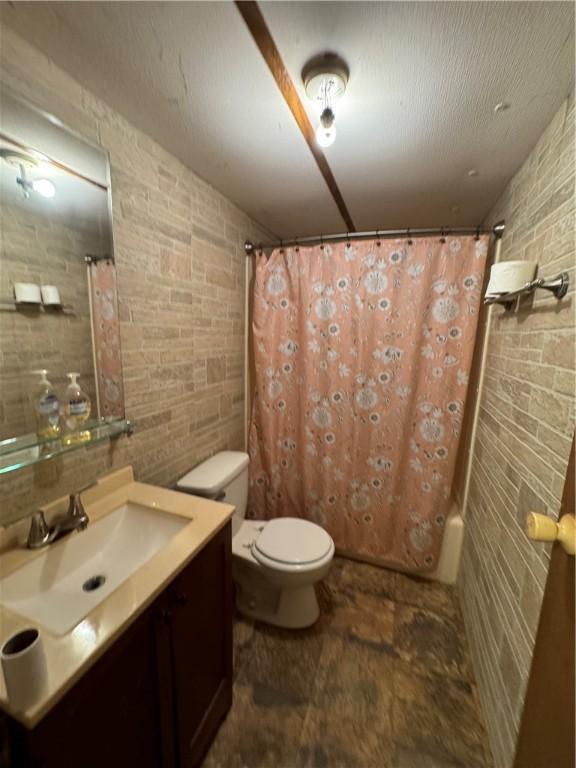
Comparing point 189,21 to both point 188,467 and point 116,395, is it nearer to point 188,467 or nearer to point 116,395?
point 116,395

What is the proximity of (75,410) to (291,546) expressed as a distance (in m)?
1.13

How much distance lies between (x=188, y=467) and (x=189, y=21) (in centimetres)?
163

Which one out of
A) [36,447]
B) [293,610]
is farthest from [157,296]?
[293,610]

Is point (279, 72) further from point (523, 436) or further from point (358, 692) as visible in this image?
point (358, 692)

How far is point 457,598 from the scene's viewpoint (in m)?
1.70

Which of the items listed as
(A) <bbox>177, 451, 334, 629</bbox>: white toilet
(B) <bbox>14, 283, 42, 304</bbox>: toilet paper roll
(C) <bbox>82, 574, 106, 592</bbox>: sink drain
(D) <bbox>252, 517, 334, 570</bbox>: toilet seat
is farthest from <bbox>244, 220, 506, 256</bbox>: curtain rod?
(C) <bbox>82, 574, 106, 592</bbox>: sink drain

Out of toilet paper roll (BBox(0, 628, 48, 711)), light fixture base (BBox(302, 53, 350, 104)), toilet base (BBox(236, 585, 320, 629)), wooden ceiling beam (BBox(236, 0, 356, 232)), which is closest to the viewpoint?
toilet paper roll (BBox(0, 628, 48, 711))

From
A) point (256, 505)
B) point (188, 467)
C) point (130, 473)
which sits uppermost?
point (130, 473)

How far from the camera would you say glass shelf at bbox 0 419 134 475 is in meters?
0.83

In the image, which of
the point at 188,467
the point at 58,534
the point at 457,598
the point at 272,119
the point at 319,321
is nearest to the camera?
the point at 58,534

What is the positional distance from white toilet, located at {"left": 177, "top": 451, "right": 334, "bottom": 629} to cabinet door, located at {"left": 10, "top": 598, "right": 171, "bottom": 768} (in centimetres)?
66

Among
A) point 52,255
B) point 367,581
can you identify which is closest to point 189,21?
point 52,255

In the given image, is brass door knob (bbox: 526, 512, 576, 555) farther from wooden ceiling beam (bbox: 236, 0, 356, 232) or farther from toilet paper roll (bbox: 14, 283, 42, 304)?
toilet paper roll (bbox: 14, 283, 42, 304)

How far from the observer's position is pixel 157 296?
1.31 m
